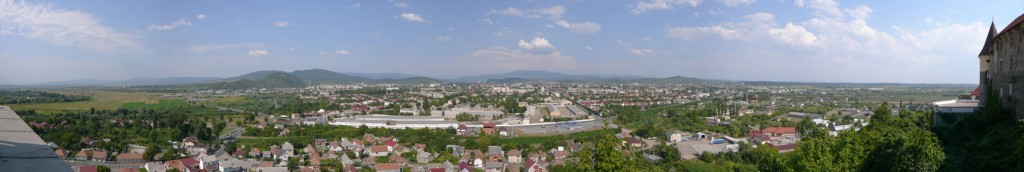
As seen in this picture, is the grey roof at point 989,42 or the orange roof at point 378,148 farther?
the orange roof at point 378,148

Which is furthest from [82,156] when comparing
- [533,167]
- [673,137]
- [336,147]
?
[673,137]

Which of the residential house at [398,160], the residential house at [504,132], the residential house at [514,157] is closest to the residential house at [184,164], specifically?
the residential house at [398,160]

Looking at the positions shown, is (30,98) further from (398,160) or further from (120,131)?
(398,160)

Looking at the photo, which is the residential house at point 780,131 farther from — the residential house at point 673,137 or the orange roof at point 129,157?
the orange roof at point 129,157

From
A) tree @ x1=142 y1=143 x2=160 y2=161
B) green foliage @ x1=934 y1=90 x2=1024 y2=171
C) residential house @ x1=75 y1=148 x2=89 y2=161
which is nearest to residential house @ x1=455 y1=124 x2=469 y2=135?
tree @ x1=142 y1=143 x2=160 y2=161

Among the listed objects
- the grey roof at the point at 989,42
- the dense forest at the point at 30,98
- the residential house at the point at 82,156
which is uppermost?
the grey roof at the point at 989,42

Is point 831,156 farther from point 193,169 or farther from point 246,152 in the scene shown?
point 246,152

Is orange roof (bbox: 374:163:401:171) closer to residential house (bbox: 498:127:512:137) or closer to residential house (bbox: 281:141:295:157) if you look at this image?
residential house (bbox: 281:141:295:157)
